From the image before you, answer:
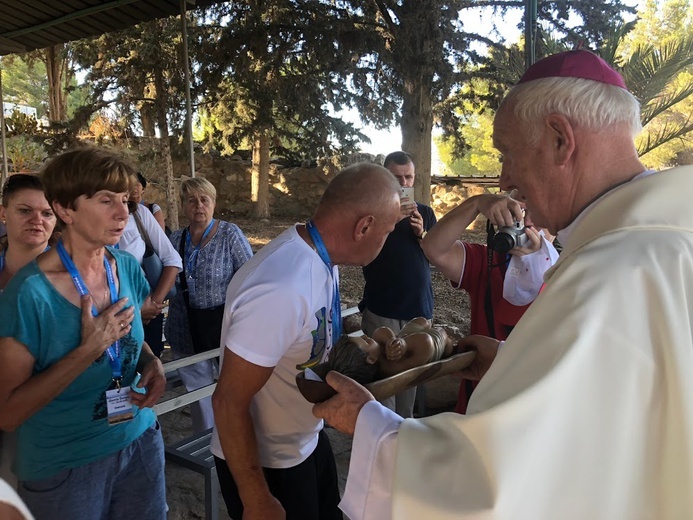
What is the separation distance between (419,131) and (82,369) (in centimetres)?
941

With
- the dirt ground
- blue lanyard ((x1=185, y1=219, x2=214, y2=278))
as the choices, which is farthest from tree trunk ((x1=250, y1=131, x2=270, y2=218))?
blue lanyard ((x1=185, y1=219, x2=214, y2=278))

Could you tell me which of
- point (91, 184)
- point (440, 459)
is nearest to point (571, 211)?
point (440, 459)

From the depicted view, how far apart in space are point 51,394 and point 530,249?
2.24 metres

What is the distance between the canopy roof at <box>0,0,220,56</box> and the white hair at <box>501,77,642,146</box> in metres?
4.78

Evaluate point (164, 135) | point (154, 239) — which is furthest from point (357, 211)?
point (164, 135)

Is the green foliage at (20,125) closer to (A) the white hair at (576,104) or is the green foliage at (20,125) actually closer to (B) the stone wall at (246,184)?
(B) the stone wall at (246,184)

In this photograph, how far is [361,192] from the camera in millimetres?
1780

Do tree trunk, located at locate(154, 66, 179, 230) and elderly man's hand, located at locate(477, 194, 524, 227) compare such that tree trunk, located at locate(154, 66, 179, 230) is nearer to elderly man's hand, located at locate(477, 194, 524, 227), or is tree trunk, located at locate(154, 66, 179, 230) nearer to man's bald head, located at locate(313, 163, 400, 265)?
elderly man's hand, located at locate(477, 194, 524, 227)

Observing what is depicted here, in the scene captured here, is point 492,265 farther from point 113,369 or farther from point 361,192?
point 113,369

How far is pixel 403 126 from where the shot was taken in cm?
1048

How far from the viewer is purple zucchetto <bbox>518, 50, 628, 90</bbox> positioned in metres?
1.36

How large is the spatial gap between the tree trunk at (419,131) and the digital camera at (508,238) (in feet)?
24.9

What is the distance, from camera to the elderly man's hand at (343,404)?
130 centimetres

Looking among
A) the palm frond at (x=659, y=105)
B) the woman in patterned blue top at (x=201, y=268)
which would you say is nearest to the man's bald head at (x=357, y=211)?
the woman in patterned blue top at (x=201, y=268)
